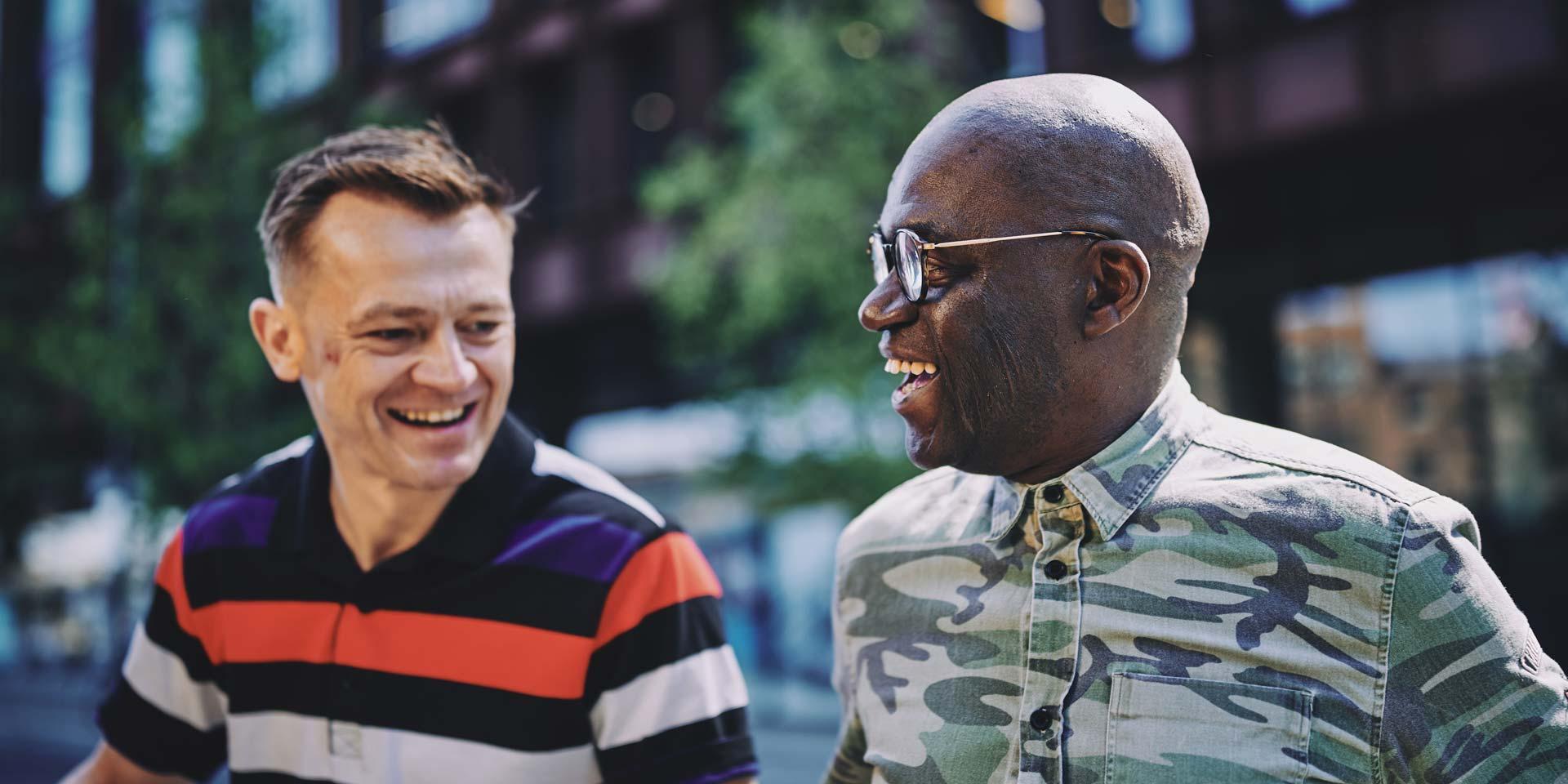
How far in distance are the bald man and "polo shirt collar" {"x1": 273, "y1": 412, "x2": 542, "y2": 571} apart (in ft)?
2.84

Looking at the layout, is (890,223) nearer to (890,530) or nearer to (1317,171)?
(890,530)

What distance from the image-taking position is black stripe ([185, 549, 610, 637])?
8.06ft

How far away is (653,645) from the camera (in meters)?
2.39

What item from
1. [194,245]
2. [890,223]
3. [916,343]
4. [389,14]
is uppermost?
[389,14]

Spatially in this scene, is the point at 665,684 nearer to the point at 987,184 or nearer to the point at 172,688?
the point at 987,184

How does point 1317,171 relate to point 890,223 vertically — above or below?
above

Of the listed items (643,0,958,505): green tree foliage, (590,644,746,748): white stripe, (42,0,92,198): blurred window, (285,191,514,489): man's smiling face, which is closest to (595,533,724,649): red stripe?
(590,644,746,748): white stripe

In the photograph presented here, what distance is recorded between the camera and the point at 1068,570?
2.00 metres

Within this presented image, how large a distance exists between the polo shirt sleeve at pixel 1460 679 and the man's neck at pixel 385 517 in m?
1.79

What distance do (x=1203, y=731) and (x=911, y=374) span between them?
27.4 inches

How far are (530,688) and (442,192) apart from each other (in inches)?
38.8

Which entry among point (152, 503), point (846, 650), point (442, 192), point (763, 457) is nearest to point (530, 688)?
point (846, 650)

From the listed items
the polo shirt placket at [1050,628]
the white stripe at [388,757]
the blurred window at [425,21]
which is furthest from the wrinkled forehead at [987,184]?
the blurred window at [425,21]

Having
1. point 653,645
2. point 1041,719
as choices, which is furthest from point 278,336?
point 1041,719
